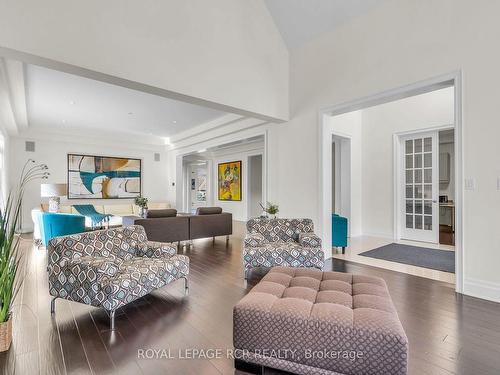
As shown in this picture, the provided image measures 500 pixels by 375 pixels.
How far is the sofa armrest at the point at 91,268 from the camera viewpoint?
7.59 ft

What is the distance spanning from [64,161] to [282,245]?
25.1ft

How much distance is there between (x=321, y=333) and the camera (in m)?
1.58

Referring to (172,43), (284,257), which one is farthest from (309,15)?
(284,257)

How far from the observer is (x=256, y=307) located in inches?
68.1

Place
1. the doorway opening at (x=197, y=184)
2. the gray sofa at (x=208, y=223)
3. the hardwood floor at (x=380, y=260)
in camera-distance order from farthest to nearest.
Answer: the doorway opening at (x=197, y=184), the gray sofa at (x=208, y=223), the hardwood floor at (x=380, y=260)

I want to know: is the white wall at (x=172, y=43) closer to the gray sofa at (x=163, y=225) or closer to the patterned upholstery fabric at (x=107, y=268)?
the patterned upholstery fabric at (x=107, y=268)

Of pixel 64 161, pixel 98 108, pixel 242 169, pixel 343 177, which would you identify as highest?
pixel 98 108

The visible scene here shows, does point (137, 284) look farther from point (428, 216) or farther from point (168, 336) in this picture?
point (428, 216)

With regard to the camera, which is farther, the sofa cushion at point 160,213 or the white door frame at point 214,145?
the white door frame at point 214,145

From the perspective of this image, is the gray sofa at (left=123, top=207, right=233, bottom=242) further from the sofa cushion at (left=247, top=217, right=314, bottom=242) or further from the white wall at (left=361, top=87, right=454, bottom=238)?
the white wall at (left=361, top=87, right=454, bottom=238)

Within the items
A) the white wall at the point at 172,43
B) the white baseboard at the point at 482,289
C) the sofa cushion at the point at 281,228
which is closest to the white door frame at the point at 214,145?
the white wall at the point at 172,43

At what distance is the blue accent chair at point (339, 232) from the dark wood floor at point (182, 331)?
4.96ft

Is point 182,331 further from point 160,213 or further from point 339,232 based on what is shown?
point 339,232

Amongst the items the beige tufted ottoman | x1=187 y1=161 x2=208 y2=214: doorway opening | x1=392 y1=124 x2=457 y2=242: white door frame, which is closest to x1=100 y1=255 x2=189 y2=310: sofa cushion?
the beige tufted ottoman
